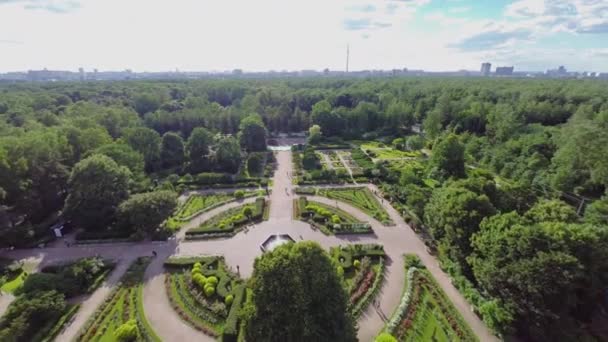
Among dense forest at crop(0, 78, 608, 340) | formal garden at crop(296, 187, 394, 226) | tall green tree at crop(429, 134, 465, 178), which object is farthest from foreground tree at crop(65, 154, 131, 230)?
tall green tree at crop(429, 134, 465, 178)

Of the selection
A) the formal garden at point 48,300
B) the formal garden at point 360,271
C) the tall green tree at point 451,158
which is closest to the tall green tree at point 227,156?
the formal garden at point 48,300

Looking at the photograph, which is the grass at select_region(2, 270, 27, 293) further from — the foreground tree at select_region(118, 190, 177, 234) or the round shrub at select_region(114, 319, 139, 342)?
the round shrub at select_region(114, 319, 139, 342)

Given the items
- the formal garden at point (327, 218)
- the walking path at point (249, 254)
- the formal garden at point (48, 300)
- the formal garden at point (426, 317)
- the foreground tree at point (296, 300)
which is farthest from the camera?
the formal garden at point (327, 218)

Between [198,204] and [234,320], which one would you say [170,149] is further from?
[234,320]

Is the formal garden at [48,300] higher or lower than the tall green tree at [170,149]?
lower

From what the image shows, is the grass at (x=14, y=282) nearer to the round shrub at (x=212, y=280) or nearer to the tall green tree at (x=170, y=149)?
the round shrub at (x=212, y=280)

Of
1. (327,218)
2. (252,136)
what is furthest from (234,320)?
(252,136)

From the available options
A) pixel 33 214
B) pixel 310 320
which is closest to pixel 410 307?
pixel 310 320

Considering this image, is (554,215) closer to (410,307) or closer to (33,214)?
(410,307)
